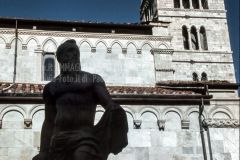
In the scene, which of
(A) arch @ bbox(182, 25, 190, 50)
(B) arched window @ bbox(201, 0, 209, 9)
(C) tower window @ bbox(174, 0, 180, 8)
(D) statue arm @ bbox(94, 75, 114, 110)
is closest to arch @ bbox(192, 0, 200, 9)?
(B) arched window @ bbox(201, 0, 209, 9)

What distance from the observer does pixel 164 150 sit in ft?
56.1

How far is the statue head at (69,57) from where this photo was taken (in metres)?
6.57

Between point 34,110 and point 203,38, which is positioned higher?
point 203,38

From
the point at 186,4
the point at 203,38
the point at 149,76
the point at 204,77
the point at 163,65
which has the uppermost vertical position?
the point at 186,4

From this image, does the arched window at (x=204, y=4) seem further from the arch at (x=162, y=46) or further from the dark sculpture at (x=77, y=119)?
the dark sculpture at (x=77, y=119)

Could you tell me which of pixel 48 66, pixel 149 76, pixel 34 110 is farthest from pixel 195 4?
pixel 34 110

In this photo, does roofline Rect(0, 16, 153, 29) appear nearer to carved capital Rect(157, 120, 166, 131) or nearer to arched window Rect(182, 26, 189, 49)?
carved capital Rect(157, 120, 166, 131)

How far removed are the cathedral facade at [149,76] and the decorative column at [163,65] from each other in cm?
5

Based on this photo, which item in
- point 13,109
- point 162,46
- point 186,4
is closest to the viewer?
point 13,109

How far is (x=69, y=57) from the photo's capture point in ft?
21.5

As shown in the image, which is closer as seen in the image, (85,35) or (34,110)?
(34,110)

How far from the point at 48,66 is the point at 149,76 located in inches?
213

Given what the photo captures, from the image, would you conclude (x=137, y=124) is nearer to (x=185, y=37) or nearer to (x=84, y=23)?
(x=84, y=23)

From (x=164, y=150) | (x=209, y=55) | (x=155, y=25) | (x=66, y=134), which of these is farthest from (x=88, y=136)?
(x=209, y=55)
